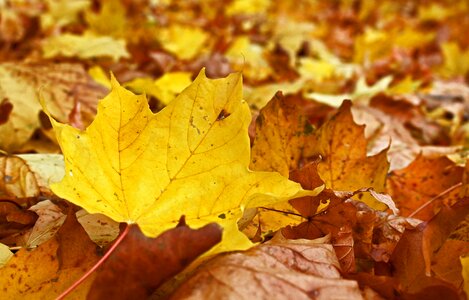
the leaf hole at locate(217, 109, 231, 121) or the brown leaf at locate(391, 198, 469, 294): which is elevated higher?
the leaf hole at locate(217, 109, 231, 121)

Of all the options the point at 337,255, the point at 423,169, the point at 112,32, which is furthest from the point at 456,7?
the point at 337,255

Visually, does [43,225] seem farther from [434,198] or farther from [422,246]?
[434,198]

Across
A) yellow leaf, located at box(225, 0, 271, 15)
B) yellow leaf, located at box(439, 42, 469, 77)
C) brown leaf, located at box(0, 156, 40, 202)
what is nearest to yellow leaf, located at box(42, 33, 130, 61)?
brown leaf, located at box(0, 156, 40, 202)

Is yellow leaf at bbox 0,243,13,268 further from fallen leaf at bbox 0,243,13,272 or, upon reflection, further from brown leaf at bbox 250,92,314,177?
brown leaf at bbox 250,92,314,177

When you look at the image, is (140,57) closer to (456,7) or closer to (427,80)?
(427,80)

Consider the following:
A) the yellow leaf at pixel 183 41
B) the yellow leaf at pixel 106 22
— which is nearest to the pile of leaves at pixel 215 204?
the yellow leaf at pixel 183 41
